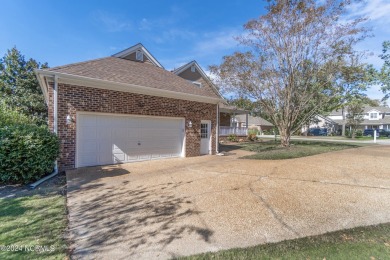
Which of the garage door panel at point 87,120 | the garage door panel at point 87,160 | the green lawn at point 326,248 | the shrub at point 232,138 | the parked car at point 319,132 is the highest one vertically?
the garage door panel at point 87,120

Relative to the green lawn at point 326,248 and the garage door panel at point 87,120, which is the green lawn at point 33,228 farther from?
the garage door panel at point 87,120

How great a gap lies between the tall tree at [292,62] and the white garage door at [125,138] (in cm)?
706

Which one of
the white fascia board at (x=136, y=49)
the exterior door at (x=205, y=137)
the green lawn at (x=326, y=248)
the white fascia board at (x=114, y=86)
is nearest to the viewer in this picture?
the green lawn at (x=326, y=248)

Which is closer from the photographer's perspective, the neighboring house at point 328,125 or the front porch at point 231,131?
the front porch at point 231,131

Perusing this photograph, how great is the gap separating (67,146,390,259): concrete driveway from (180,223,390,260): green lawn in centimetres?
17

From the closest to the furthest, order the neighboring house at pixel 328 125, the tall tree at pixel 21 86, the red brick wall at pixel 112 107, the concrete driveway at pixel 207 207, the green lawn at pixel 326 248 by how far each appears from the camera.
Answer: the green lawn at pixel 326 248 < the concrete driveway at pixel 207 207 < the red brick wall at pixel 112 107 < the tall tree at pixel 21 86 < the neighboring house at pixel 328 125

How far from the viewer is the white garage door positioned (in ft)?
26.9

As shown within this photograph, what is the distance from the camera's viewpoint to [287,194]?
206 inches

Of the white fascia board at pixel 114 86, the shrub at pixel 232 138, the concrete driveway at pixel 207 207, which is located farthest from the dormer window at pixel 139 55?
the shrub at pixel 232 138

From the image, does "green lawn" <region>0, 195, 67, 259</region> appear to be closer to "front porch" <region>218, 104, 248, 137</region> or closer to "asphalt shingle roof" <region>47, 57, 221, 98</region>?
"asphalt shingle roof" <region>47, 57, 221, 98</region>

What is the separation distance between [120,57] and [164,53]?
23.1 feet

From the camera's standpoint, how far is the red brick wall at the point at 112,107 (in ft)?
24.8

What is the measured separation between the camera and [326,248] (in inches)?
118

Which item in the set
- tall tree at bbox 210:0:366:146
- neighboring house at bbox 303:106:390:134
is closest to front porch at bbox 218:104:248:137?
tall tree at bbox 210:0:366:146
